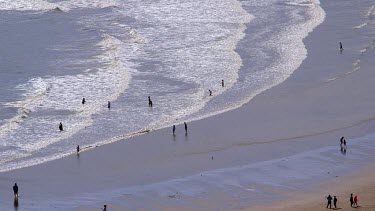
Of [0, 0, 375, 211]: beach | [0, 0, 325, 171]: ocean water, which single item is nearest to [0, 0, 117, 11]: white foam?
[0, 0, 325, 171]: ocean water

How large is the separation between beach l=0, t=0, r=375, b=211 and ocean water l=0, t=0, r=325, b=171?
4.98 feet

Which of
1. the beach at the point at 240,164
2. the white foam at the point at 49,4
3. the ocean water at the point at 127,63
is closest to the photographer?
the beach at the point at 240,164

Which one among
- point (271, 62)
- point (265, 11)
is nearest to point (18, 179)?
point (271, 62)

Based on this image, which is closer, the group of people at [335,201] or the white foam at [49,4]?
the group of people at [335,201]

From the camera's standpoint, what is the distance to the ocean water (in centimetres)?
4103

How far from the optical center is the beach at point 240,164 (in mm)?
31250

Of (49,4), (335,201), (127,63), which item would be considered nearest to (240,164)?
(335,201)

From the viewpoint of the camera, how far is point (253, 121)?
4112 centimetres

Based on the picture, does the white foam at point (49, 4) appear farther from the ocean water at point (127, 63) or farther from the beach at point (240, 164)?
the beach at point (240, 164)

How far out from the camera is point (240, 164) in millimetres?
35062

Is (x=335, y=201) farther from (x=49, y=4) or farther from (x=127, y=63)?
(x=49, y=4)

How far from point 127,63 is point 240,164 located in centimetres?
1924

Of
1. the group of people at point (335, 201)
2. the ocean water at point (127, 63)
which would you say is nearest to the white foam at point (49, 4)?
the ocean water at point (127, 63)

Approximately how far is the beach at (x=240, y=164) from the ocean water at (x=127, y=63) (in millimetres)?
1517
